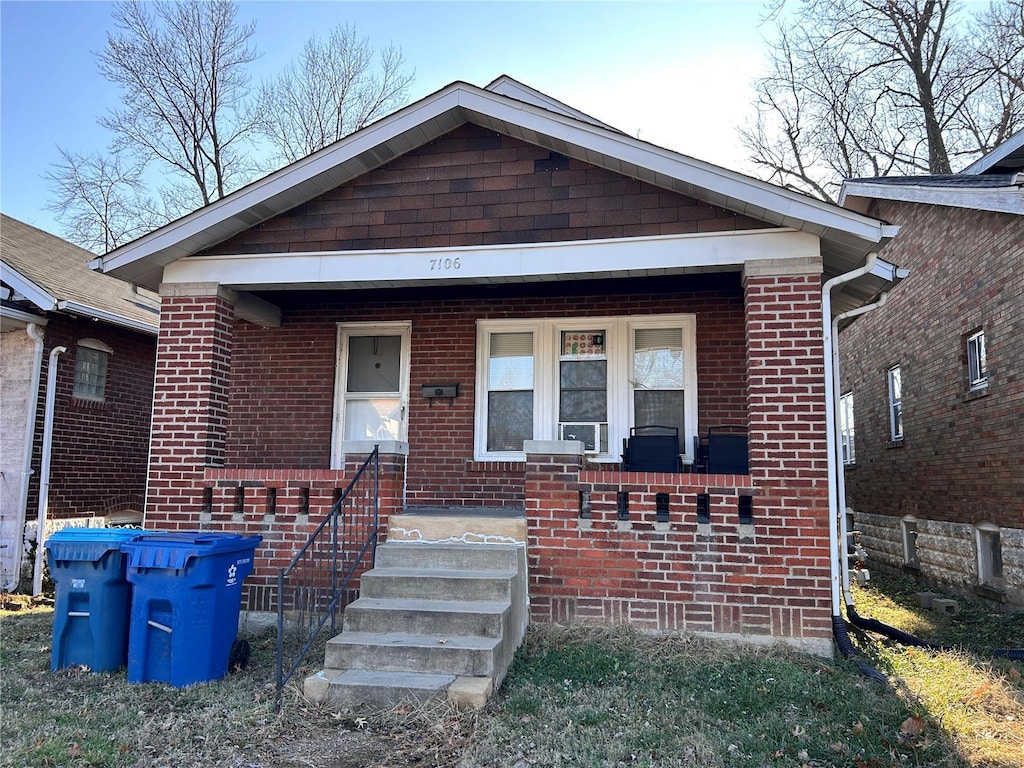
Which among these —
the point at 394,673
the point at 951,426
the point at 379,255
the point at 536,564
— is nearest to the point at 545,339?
the point at 379,255

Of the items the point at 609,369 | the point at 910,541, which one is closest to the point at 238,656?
the point at 609,369

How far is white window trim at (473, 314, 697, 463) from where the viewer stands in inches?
302

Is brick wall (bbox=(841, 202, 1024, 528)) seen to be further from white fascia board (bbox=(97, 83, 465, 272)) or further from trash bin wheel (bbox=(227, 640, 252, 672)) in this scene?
trash bin wheel (bbox=(227, 640, 252, 672))

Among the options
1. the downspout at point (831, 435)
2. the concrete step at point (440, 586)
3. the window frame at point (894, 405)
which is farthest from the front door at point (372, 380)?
the window frame at point (894, 405)

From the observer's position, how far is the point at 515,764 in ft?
12.6

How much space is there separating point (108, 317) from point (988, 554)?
448 inches

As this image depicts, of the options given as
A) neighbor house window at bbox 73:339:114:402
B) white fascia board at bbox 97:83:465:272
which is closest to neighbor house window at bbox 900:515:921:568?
white fascia board at bbox 97:83:465:272

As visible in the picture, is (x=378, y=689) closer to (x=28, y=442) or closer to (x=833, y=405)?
(x=833, y=405)

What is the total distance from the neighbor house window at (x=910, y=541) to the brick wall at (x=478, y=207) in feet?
22.9

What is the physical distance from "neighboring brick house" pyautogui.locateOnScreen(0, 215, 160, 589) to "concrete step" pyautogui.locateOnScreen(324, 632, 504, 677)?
6289mm

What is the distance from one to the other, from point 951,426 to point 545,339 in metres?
5.50

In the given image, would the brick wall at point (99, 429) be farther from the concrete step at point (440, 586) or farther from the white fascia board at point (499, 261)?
the concrete step at point (440, 586)

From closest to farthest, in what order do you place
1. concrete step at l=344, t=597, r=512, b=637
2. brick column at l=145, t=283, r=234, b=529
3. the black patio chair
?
1. concrete step at l=344, t=597, r=512, b=637
2. brick column at l=145, t=283, r=234, b=529
3. the black patio chair

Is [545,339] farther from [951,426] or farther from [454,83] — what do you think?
[951,426]
